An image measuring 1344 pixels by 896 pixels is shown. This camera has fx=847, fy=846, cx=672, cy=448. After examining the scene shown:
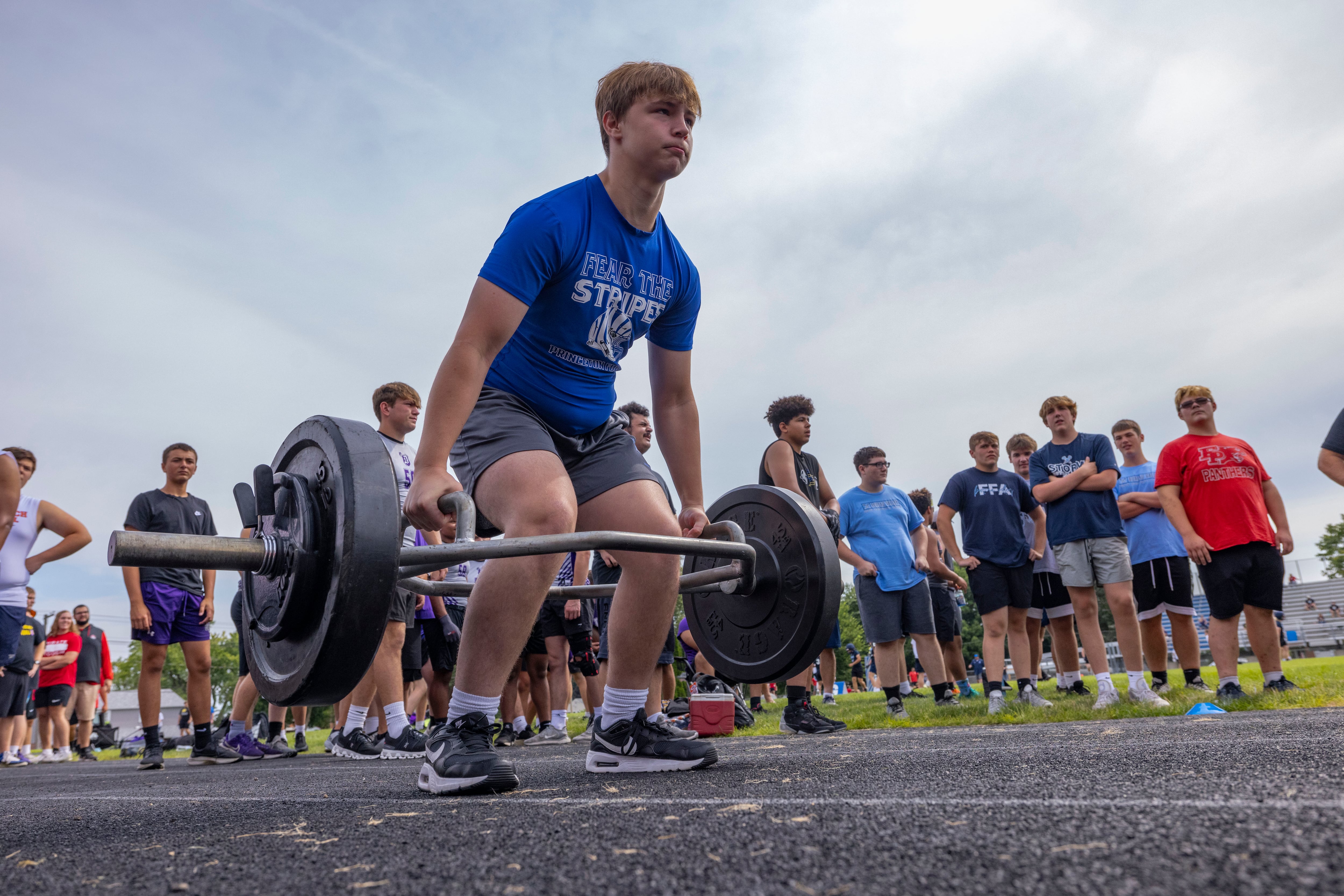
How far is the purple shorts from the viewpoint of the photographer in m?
6.17

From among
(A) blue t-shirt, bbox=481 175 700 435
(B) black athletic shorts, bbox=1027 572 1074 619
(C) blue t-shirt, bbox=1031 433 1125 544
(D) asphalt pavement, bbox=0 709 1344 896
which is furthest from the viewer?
(B) black athletic shorts, bbox=1027 572 1074 619

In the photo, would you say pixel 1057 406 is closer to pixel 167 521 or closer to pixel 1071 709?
pixel 1071 709

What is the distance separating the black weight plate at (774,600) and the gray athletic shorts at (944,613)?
6611mm

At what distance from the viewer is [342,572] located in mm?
1806

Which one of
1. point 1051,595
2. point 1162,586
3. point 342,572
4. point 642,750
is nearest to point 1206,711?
point 1162,586

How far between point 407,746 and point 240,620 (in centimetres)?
256

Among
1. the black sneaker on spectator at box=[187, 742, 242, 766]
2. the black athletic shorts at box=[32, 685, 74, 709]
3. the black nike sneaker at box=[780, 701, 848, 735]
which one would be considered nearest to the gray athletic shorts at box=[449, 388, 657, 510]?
the black nike sneaker at box=[780, 701, 848, 735]

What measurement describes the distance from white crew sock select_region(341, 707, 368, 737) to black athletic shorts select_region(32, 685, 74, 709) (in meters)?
7.77

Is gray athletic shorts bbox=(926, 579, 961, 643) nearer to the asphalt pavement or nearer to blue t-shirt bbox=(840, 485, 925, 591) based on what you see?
blue t-shirt bbox=(840, 485, 925, 591)

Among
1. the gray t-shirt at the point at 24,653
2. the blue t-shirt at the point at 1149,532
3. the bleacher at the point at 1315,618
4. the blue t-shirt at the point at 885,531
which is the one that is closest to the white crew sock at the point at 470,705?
the blue t-shirt at the point at 885,531

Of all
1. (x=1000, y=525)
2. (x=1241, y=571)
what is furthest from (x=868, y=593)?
(x=1241, y=571)

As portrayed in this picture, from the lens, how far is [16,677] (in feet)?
29.6

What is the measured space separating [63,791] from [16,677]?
645cm

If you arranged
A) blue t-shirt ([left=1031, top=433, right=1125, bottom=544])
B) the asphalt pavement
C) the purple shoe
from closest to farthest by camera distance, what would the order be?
the asphalt pavement < blue t-shirt ([left=1031, top=433, right=1125, bottom=544]) < the purple shoe
